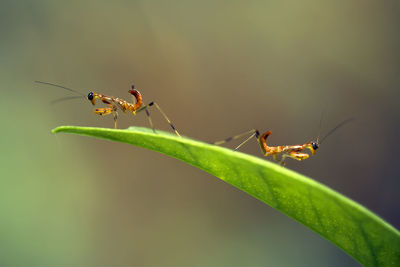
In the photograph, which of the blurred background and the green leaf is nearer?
the green leaf

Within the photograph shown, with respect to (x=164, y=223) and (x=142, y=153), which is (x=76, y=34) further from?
(x=164, y=223)

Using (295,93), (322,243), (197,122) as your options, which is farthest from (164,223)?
(295,93)

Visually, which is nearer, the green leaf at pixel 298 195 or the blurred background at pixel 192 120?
the green leaf at pixel 298 195

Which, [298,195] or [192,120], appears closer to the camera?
[298,195]
